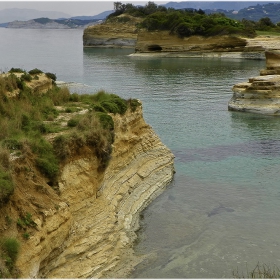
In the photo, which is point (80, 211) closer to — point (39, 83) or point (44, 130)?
point (44, 130)

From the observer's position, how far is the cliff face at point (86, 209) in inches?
482

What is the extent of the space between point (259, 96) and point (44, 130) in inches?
976

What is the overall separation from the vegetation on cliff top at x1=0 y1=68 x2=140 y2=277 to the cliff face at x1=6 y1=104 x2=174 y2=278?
298 mm

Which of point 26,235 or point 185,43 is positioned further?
point 185,43

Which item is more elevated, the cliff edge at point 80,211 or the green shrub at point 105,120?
the green shrub at point 105,120

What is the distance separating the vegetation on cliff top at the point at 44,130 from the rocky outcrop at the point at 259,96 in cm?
1735

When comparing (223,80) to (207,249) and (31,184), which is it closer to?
(207,249)

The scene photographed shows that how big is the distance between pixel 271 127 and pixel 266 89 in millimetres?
A: 4154

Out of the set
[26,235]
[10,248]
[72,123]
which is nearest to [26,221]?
[26,235]

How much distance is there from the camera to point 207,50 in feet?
282

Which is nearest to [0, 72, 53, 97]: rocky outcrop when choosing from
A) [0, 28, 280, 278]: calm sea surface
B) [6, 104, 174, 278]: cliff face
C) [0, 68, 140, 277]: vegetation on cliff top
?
[0, 68, 140, 277]: vegetation on cliff top

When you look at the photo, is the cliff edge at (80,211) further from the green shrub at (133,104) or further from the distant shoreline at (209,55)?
the distant shoreline at (209,55)

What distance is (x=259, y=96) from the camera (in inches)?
1468

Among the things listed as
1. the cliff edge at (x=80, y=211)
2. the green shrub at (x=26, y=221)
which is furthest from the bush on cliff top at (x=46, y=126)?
the green shrub at (x=26, y=221)
